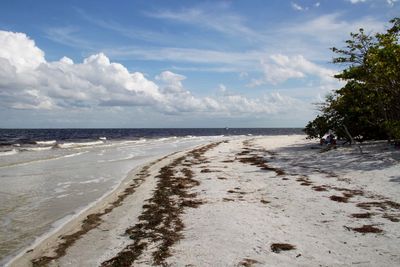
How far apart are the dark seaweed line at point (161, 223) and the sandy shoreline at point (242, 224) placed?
0.02m

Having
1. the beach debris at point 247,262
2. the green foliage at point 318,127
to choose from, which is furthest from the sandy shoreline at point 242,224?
the green foliage at point 318,127

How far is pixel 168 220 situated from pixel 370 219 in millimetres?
5014

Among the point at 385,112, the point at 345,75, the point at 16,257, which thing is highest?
the point at 345,75

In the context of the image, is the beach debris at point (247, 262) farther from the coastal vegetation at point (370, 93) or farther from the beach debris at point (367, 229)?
the coastal vegetation at point (370, 93)

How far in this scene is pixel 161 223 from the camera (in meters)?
8.95

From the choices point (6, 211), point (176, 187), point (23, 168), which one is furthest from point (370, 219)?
point (23, 168)

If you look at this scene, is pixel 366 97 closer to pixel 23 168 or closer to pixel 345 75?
pixel 345 75

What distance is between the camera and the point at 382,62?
59.4ft

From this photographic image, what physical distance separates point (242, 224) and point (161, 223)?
6.73 feet

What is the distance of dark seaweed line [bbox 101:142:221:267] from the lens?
6738 millimetres

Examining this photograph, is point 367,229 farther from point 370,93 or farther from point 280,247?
point 370,93

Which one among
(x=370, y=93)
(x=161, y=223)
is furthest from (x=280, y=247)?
(x=370, y=93)

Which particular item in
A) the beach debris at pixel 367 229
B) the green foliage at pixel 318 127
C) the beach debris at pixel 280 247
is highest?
the green foliage at pixel 318 127

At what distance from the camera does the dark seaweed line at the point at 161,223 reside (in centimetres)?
674
